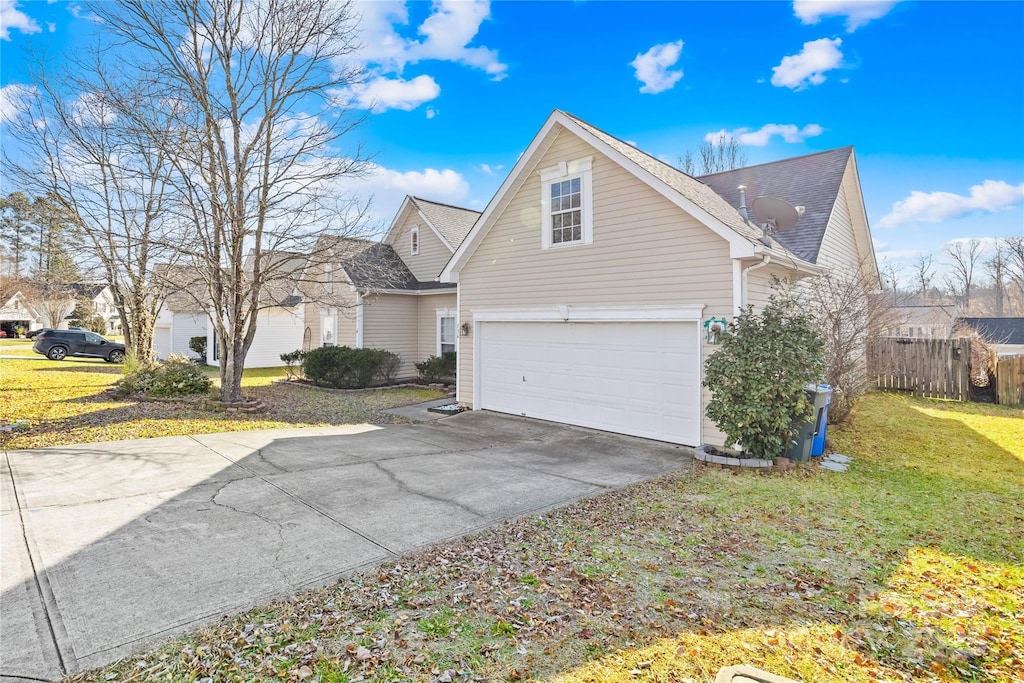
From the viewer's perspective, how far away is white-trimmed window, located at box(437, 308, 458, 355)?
17.2 meters

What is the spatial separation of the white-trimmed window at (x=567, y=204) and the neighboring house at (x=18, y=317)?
5019cm

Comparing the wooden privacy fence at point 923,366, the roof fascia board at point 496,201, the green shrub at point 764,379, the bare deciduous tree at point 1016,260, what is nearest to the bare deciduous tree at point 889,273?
the wooden privacy fence at point 923,366

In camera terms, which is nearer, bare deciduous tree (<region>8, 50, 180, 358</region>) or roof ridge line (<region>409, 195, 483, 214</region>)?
bare deciduous tree (<region>8, 50, 180, 358</region>)

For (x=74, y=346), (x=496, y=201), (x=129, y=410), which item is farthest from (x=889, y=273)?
(x=74, y=346)

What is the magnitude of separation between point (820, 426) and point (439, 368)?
1103cm

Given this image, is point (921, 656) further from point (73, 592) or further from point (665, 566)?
point (73, 592)

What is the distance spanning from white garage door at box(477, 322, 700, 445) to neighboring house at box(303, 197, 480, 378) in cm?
556

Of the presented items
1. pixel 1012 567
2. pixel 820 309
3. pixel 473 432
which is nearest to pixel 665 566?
pixel 1012 567

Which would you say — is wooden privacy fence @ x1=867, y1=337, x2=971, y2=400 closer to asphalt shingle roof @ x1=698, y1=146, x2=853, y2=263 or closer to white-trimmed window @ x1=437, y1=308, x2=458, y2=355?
asphalt shingle roof @ x1=698, y1=146, x2=853, y2=263

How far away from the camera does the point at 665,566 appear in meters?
4.25

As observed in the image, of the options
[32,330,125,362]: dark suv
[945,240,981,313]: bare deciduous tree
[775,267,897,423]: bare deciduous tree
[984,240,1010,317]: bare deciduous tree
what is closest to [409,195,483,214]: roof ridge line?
[775,267,897,423]: bare deciduous tree

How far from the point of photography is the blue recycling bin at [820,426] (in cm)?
782

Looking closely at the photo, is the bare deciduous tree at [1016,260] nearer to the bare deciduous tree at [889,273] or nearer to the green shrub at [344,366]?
the bare deciduous tree at [889,273]

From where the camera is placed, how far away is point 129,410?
35.9ft
